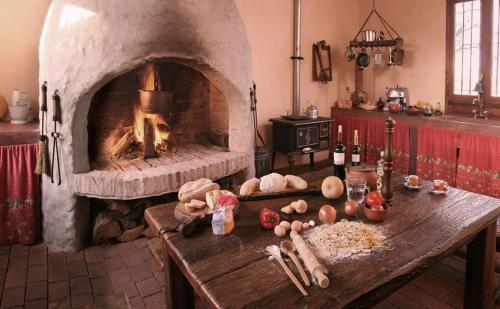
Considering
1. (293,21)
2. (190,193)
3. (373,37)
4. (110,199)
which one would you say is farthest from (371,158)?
(190,193)

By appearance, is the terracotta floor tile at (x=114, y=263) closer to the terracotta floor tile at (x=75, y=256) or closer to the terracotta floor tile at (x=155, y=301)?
the terracotta floor tile at (x=75, y=256)

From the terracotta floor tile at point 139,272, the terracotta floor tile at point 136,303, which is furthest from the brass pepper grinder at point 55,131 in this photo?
the terracotta floor tile at point 136,303

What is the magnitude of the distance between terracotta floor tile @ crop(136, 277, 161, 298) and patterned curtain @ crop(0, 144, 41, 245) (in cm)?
132

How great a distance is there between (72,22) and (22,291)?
6.85 ft

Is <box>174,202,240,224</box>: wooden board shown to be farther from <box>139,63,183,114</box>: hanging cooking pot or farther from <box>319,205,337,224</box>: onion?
<box>139,63,183,114</box>: hanging cooking pot

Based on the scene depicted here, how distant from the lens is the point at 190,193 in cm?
213

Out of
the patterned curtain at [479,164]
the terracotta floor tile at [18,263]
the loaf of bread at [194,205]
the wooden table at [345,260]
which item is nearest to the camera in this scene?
the wooden table at [345,260]

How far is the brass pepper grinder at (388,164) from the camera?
1.98 meters

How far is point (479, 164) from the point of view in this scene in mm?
4406

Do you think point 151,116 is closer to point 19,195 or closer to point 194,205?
point 19,195

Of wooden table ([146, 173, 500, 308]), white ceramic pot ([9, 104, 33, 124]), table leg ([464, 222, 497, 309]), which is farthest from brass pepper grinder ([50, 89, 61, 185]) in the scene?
table leg ([464, 222, 497, 309])

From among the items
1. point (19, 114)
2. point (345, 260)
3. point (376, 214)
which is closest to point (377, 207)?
point (376, 214)

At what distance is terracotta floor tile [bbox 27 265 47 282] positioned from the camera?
2.94 m

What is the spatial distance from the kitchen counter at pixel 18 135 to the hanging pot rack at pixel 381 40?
441cm
